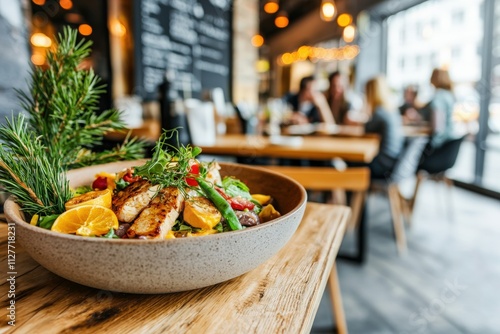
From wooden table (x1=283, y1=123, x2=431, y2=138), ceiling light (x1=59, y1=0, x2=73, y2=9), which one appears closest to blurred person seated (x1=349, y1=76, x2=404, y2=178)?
wooden table (x1=283, y1=123, x2=431, y2=138)

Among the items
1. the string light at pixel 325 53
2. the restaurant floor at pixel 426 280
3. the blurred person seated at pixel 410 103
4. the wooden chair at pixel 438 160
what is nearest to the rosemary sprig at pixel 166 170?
the restaurant floor at pixel 426 280

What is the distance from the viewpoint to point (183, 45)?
4328mm

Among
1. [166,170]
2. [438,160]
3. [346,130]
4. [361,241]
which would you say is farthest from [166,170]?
[346,130]

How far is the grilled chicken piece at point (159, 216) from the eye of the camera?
51cm

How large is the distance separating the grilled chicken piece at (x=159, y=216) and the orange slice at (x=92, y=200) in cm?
7

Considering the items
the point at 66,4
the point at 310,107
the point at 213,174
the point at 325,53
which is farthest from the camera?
the point at 325,53

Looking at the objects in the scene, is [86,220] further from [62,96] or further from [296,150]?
[296,150]

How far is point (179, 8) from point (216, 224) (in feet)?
13.6

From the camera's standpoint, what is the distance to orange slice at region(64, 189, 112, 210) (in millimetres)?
547

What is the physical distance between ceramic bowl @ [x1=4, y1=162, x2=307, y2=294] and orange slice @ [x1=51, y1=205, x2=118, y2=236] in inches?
2.2

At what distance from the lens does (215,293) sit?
538 millimetres

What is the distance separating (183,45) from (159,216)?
13.5ft

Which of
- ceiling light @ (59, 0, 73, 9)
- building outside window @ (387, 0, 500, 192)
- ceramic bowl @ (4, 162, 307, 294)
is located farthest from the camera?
building outside window @ (387, 0, 500, 192)

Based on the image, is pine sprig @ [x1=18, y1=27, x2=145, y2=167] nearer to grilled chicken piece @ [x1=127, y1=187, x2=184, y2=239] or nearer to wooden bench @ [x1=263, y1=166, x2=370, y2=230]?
grilled chicken piece @ [x1=127, y1=187, x2=184, y2=239]
